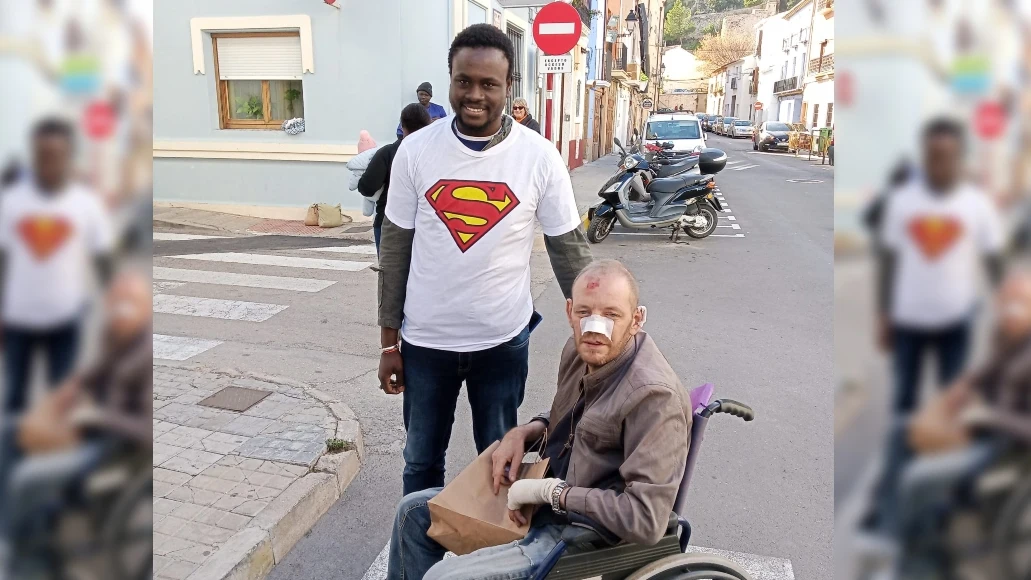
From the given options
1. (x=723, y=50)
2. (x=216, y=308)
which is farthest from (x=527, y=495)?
(x=723, y=50)

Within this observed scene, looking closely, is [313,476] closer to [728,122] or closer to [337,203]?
[337,203]

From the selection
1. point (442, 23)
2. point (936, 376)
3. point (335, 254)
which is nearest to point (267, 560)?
point (936, 376)

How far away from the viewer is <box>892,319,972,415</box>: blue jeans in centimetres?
54

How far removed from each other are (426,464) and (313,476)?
1.01 metres

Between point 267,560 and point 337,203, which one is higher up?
point 337,203

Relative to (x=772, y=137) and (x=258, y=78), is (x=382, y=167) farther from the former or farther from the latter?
(x=772, y=137)

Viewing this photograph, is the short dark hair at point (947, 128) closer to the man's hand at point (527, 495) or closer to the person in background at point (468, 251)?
the man's hand at point (527, 495)

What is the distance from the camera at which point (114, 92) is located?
1.94ft

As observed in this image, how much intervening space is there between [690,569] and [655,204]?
345 inches

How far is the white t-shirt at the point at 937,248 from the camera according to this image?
1.70ft

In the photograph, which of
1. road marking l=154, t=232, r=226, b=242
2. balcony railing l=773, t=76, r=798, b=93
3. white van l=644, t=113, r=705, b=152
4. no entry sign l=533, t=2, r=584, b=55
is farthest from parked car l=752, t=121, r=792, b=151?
road marking l=154, t=232, r=226, b=242

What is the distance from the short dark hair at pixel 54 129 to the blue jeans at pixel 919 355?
670 mm

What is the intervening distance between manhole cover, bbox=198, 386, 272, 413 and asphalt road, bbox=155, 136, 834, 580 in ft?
1.46

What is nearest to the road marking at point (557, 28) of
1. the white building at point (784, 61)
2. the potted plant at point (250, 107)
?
the potted plant at point (250, 107)
